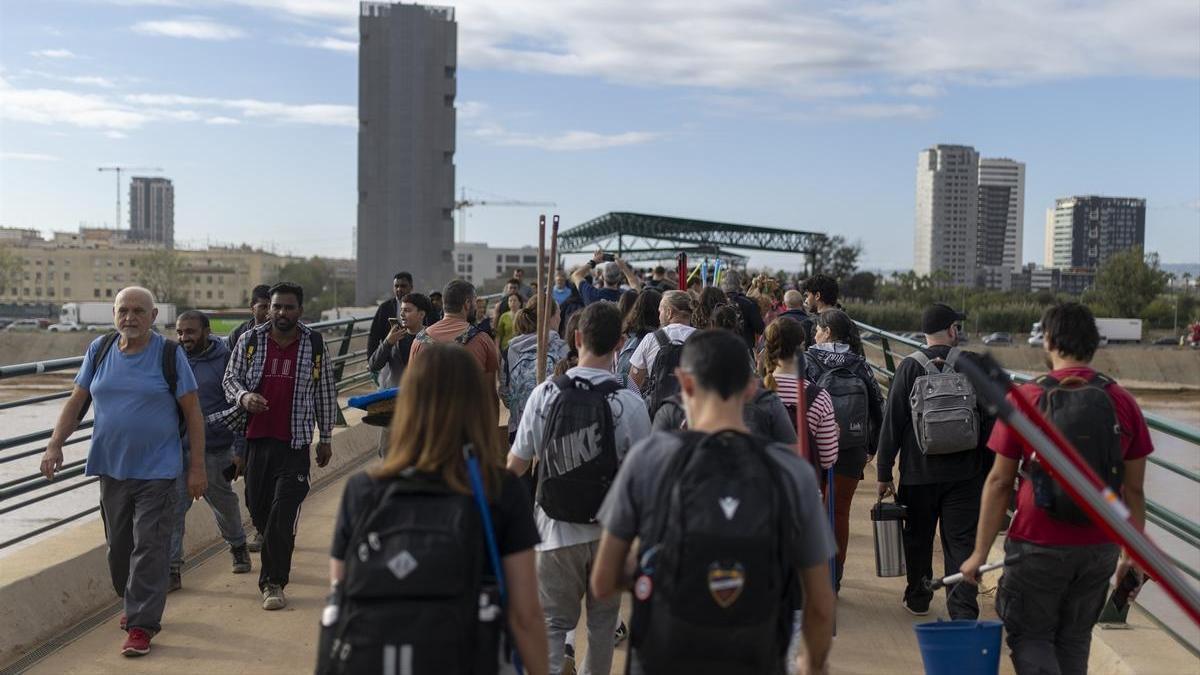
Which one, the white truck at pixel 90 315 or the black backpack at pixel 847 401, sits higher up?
the black backpack at pixel 847 401

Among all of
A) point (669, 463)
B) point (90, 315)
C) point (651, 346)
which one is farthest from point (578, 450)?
point (90, 315)

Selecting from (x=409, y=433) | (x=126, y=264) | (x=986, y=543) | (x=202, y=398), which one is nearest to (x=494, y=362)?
(x=202, y=398)

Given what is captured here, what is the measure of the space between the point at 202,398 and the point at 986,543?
493cm

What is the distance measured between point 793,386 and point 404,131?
304ft

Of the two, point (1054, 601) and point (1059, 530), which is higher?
point (1059, 530)

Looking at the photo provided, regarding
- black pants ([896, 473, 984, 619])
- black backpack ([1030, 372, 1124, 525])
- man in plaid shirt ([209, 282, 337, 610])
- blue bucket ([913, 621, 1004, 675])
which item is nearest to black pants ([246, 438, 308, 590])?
man in plaid shirt ([209, 282, 337, 610])

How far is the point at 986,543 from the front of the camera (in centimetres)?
443

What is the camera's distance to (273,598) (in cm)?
698

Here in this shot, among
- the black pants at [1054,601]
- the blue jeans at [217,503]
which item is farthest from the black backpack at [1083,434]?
the blue jeans at [217,503]

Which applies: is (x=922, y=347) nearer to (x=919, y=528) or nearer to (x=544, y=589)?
(x=919, y=528)

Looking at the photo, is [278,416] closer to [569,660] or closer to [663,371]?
[663,371]

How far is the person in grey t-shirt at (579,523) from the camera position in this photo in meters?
4.80

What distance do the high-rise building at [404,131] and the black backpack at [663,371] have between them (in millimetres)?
91479

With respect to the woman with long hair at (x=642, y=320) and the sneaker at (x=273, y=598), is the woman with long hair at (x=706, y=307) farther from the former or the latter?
the sneaker at (x=273, y=598)
